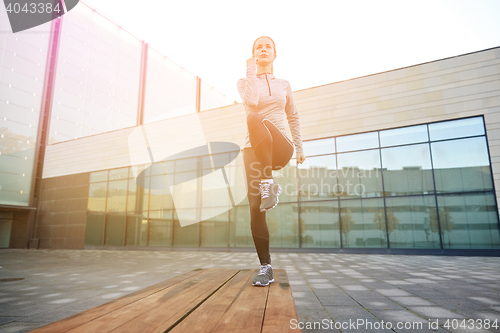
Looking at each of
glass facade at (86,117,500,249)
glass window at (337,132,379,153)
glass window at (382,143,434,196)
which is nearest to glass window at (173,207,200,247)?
glass facade at (86,117,500,249)

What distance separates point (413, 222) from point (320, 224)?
2.97 metres

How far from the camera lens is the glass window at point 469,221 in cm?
830

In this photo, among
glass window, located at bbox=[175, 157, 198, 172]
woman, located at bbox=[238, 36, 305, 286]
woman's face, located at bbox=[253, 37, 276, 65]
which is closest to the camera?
woman, located at bbox=[238, 36, 305, 286]

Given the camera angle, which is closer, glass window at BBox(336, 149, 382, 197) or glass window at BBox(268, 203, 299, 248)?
glass window at BBox(336, 149, 382, 197)

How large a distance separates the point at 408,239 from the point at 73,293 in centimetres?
927

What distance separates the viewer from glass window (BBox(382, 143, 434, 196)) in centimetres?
923

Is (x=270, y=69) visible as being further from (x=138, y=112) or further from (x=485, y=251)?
(x=138, y=112)

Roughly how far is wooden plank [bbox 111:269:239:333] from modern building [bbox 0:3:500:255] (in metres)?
9.17

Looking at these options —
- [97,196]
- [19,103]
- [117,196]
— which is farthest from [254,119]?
[19,103]

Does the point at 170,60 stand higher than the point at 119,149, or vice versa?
the point at 170,60

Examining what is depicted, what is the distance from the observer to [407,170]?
9.47 meters

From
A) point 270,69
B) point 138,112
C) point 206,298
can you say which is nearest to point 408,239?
point 270,69

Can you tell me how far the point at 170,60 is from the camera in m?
21.1

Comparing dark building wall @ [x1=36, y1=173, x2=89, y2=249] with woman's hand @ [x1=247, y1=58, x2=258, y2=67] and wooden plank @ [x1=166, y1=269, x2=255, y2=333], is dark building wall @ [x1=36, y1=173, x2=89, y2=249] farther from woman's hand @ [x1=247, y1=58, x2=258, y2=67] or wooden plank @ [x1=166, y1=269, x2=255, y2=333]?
wooden plank @ [x1=166, y1=269, x2=255, y2=333]
